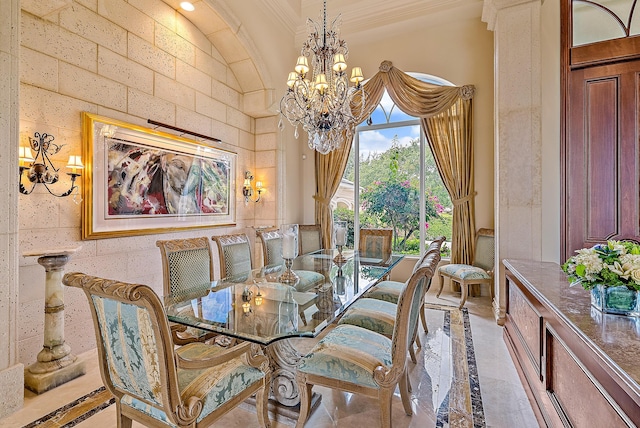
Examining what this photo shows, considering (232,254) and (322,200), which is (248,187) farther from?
(232,254)

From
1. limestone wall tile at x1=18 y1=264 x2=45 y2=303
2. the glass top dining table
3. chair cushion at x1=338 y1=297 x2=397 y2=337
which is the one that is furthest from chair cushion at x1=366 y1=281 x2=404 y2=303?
limestone wall tile at x1=18 y1=264 x2=45 y2=303

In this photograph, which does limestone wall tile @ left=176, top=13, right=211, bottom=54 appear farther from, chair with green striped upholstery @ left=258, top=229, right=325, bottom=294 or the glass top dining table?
the glass top dining table

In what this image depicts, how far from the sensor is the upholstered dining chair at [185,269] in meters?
2.28

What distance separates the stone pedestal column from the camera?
2129 mm

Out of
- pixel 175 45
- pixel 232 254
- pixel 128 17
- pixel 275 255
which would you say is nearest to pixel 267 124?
pixel 175 45

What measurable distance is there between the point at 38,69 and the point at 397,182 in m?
4.55

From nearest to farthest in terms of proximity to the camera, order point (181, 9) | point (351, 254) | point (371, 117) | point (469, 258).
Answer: point (181, 9), point (351, 254), point (469, 258), point (371, 117)

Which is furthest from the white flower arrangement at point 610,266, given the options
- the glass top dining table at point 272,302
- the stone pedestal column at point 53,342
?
the stone pedestal column at point 53,342

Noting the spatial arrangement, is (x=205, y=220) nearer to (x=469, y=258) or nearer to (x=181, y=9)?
(x=181, y=9)

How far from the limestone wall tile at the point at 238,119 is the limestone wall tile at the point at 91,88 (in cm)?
155

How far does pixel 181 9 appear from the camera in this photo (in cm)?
350

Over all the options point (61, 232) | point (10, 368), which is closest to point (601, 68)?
point (61, 232)

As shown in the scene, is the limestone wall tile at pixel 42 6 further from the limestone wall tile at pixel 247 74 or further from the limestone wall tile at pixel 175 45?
the limestone wall tile at pixel 247 74

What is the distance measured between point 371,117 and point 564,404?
184 inches
